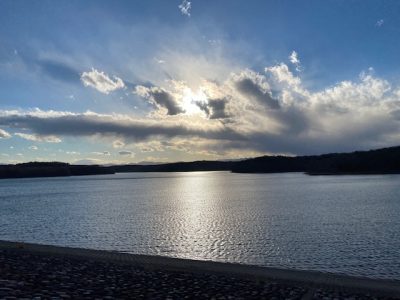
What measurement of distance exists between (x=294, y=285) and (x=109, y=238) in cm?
2819

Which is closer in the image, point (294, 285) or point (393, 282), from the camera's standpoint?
point (294, 285)

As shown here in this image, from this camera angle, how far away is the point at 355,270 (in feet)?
93.2

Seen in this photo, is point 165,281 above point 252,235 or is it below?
above

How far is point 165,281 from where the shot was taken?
21469 mm

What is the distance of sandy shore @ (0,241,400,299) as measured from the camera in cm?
1739

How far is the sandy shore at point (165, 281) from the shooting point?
17391 millimetres

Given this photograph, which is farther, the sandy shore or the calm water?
the calm water

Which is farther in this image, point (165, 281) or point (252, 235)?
point (252, 235)

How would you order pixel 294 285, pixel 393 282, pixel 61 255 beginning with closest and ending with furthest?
pixel 294 285 → pixel 393 282 → pixel 61 255

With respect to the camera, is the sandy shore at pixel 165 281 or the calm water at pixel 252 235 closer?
the sandy shore at pixel 165 281

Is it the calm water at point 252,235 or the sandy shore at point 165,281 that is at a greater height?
the sandy shore at point 165,281

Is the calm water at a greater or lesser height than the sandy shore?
lesser

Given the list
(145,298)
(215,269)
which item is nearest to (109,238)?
(215,269)

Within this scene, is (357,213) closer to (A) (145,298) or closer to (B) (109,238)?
(B) (109,238)
